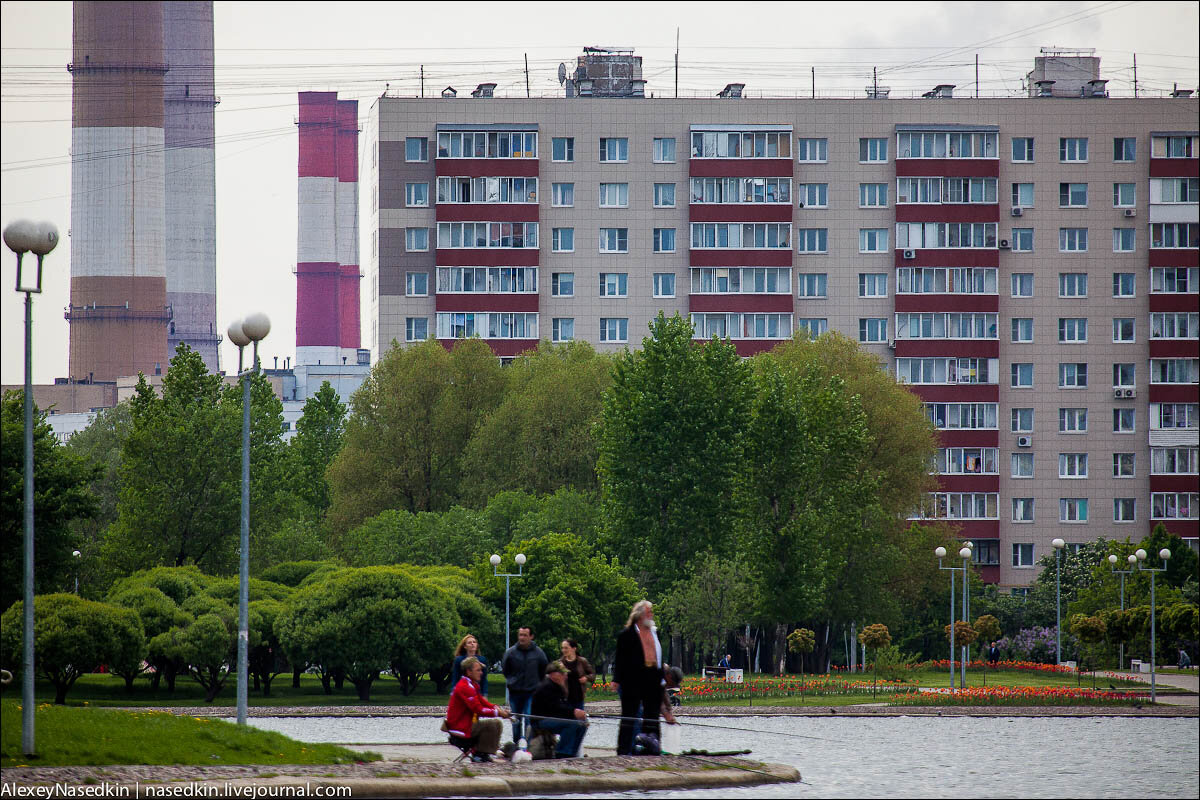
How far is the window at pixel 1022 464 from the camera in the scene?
98188 millimetres

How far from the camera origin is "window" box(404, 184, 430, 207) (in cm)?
9875

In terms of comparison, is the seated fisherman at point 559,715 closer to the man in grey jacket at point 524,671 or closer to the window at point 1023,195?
the man in grey jacket at point 524,671

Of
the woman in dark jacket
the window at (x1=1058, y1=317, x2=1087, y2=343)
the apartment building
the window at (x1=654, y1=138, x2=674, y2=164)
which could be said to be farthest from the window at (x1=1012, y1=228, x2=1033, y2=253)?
the woman in dark jacket

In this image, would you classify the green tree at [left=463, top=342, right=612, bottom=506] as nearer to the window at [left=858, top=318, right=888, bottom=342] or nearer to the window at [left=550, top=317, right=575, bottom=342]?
the window at [left=550, top=317, right=575, bottom=342]

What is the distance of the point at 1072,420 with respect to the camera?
99.2 meters

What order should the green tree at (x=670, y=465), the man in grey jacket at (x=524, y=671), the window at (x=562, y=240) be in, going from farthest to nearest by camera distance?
the window at (x=562, y=240), the green tree at (x=670, y=465), the man in grey jacket at (x=524, y=671)

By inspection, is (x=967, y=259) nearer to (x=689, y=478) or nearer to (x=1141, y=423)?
(x=1141, y=423)

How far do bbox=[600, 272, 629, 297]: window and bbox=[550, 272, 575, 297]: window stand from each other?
72.5 inches

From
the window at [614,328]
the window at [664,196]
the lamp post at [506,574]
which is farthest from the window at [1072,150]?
the lamp post at [506,574]

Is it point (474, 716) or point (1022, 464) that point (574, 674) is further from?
point (1022, 464)

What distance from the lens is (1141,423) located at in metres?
98.8

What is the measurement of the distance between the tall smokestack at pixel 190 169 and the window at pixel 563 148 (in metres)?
92.1

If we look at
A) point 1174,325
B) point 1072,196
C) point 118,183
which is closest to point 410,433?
point 1072,196

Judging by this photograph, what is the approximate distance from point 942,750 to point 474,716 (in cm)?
842
